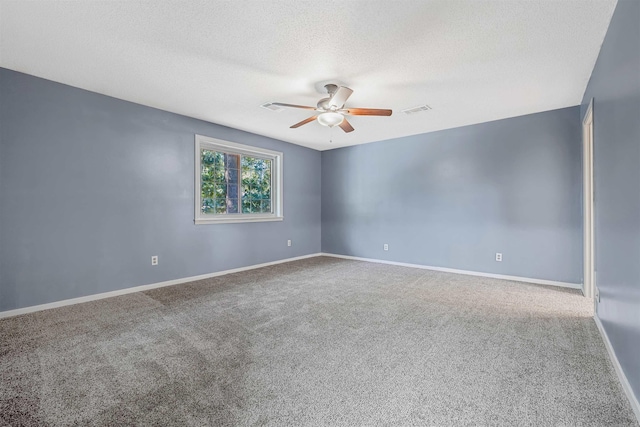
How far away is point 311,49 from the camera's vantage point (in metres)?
2.37

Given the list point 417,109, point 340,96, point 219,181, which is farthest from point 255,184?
point 417,109

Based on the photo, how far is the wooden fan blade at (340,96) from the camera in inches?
110

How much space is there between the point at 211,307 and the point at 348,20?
2.92 meters

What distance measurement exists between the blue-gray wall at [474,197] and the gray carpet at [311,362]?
918 millimetres

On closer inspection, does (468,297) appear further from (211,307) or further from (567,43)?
(211,307)

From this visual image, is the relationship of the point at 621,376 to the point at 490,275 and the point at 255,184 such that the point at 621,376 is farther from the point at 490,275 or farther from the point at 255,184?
the point at 255,184

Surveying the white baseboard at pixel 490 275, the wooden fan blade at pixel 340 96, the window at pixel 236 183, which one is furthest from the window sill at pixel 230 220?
the wooden fan blade at pixel 340 96

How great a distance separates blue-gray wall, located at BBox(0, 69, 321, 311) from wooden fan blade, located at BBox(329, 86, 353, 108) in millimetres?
2379

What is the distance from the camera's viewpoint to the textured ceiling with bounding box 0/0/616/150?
1.94 meters

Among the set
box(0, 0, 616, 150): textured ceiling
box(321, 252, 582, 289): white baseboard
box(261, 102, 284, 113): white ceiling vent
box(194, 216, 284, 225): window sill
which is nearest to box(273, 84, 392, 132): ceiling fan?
box(0, 0, 616, 150): textured ceiling

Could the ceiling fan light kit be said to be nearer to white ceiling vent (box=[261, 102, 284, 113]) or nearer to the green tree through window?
white ceiling vent (box=[261, 102, 284, 113])

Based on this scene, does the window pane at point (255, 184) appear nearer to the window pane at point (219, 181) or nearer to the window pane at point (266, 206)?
the window pane at point (266, 206)

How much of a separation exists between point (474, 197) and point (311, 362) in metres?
3.81

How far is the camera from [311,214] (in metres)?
6.36
